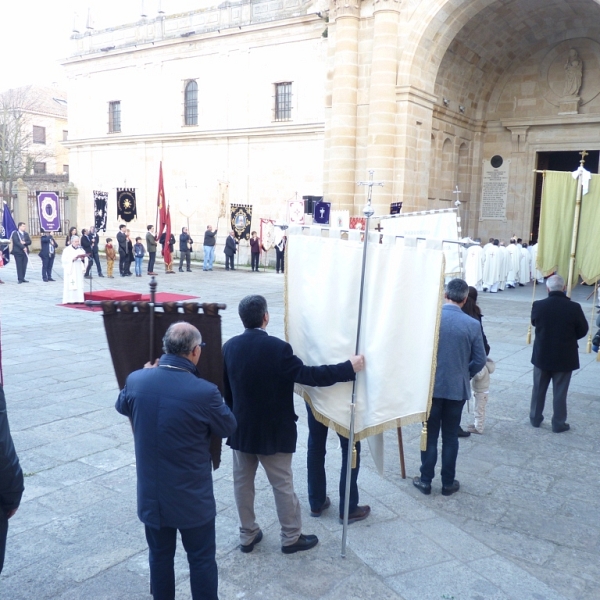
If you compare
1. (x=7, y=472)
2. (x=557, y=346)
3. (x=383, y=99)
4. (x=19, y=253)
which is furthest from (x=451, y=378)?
(x=19, y=253)

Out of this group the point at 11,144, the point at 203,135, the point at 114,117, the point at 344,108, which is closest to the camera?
the point at 344,108

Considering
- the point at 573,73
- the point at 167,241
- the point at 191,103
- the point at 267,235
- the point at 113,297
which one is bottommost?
the point at 113,297

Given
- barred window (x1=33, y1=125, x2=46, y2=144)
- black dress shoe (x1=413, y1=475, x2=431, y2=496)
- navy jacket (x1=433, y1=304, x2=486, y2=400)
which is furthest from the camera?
barred window (x1=33, y1=125, x2=46, y2=144)

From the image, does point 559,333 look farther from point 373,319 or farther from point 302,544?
point 302,544

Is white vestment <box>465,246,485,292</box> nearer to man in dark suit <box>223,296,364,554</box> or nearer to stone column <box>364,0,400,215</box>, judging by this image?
stone column <box>364,0,400,215</box>

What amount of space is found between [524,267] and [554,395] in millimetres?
15202

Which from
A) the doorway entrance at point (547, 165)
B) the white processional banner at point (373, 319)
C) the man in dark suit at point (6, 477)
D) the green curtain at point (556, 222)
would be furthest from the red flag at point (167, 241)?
the man in dark suit at point (6, 477)

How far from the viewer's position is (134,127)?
1156 inches

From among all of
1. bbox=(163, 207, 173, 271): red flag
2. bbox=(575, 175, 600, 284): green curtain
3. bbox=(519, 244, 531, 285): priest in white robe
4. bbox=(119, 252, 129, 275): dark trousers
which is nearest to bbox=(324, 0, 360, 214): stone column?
bbox=(163, 207, 173, 271): red flag

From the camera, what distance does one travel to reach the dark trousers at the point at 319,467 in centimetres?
427

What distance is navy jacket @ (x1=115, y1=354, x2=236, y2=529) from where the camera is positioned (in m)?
2.91

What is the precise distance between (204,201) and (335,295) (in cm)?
→ 2431

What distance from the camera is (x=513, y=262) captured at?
65.3 feet

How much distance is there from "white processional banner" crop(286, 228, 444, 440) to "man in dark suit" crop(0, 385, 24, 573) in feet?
5.71
